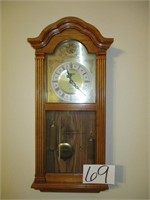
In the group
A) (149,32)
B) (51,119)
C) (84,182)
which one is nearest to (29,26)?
(51,119)

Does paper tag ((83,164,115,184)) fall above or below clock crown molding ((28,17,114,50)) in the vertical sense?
below

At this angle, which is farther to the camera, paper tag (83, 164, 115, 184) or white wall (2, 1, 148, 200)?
white wall (2, 1, 148, 200)

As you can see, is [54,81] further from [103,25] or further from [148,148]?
[148,148]

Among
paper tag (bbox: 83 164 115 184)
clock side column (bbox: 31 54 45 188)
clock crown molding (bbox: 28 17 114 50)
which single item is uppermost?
clock crown molding (bbox: 28 17 114 50)

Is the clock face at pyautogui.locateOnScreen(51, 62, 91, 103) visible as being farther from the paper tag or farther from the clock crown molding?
the paper tag

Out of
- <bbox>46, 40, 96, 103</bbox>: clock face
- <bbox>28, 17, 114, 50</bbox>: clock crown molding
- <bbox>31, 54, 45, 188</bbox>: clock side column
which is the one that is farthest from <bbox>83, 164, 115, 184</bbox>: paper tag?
<bbox>28, 17, 114, 50</bbox>: clock crown molding

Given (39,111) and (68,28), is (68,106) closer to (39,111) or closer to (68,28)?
(39,111)

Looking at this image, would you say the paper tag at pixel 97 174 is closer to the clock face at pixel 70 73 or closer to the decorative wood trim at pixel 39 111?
the decorative wood trim at pixel 39 111

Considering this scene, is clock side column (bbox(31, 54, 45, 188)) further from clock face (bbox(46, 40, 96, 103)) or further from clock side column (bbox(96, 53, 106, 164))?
clock side column (bbox(96, 53, 106, 164))

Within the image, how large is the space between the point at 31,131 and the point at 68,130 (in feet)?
0.68

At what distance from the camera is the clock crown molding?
2.68 ft

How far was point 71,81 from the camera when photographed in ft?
2.87

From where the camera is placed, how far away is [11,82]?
0.97m

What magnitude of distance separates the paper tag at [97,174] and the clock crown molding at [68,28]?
0.52 meters
